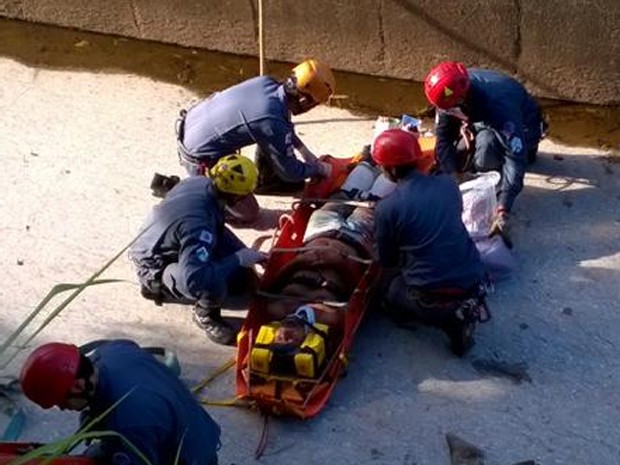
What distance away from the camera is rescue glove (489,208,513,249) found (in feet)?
23.8

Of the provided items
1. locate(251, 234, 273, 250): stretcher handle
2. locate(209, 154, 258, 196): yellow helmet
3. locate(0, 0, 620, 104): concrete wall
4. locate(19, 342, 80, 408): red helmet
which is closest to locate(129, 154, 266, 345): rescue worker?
locate(209, 154, 258, 196): yellow helmet

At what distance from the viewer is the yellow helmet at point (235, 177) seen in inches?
262

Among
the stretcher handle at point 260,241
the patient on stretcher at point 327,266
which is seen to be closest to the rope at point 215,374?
the patient on stretcher at point 327,266

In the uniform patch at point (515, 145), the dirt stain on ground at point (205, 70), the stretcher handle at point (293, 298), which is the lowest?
the stretcher handle at point (293, 298)

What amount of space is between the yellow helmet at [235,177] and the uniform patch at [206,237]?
0.25 metres

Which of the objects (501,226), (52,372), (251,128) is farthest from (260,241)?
(52,372)

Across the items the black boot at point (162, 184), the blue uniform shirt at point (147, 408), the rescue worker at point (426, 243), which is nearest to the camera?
the blue uniform shirt at point (147, 408)

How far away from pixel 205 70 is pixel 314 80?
2.09m

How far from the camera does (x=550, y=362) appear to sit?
21.7 ft

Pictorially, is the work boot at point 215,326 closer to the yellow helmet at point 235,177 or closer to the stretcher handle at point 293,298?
the stretcher handle at point 293,298

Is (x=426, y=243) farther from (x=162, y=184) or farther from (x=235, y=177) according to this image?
(x=162, y=184)

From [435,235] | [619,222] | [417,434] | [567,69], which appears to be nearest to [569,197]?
[619,222]

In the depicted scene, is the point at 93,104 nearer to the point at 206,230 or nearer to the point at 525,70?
the point at 206,230

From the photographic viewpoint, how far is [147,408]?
5.15m
